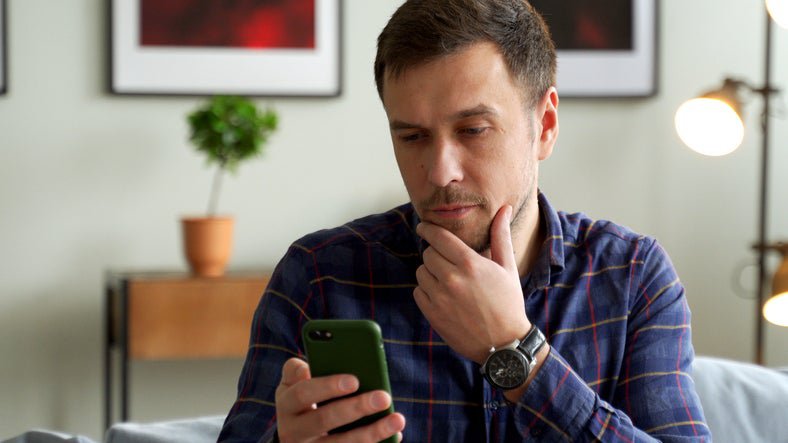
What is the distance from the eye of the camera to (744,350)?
387cm

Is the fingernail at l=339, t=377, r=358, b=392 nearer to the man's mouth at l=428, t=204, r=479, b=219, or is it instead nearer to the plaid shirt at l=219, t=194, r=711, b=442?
the plaid shirt at l=219, t=194, r=711, b=442

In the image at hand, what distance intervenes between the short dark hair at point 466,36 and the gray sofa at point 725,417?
2.04 feet

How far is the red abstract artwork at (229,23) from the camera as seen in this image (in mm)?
3461

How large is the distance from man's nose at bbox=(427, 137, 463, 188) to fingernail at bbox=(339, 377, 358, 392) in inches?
13.4

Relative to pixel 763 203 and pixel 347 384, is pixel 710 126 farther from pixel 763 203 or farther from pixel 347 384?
pixel 347 384

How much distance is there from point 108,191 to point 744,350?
2376 millimetres

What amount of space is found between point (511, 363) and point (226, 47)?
8.17ft

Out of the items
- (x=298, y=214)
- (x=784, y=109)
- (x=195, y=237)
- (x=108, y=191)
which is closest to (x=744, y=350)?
(x=784, y=109)

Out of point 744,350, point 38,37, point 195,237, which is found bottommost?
point 744,350

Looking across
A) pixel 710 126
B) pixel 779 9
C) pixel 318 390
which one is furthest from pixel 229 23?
pixel 318 390

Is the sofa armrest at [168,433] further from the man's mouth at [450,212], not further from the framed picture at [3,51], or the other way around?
the framed picture at [3,51]

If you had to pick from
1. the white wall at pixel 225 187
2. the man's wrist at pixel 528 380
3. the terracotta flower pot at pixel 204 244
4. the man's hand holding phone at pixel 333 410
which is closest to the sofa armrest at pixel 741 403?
the man's wrist at pixel 528 380

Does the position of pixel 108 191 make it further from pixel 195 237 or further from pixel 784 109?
pixel 784 109

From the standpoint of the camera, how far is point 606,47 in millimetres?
3748
